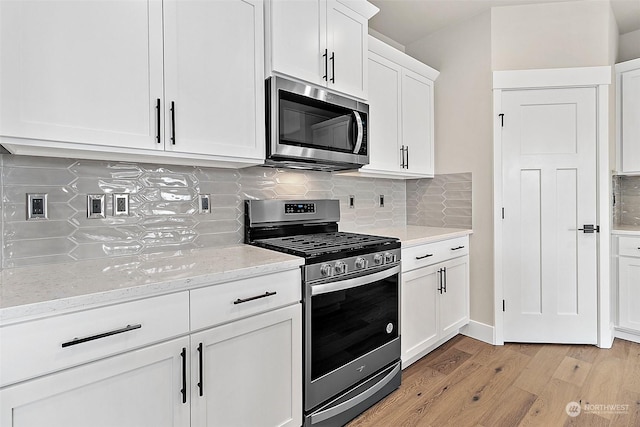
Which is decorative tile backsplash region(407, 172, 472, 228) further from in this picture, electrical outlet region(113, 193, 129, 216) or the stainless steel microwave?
electrical outlet region(113, 193, 129, 216)

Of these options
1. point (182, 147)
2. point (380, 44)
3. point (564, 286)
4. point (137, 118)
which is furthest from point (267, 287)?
point (564, 286)

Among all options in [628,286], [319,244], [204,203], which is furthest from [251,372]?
[628,286]

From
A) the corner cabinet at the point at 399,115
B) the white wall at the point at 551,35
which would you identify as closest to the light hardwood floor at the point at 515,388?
the corner cabinet at the point at 399,115

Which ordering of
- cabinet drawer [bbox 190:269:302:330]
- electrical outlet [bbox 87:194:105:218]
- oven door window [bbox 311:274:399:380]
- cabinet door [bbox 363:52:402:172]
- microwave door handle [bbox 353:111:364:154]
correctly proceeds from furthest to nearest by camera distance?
cabinet door [bbox 363:52:402:172], microwave door handle [bbox 353:111:364:154], oven door window [bbox 311:274:399:380], electrical outlet [bbox 87:194:105:218], cabinet drawer [bbox 190:269:302:330]

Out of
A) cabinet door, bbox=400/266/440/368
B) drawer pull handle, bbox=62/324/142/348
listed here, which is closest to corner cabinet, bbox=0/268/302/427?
drawer pull handle, bbox=62/324/142/348

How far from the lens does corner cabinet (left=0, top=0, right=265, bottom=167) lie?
116 centimetres

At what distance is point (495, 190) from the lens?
8.93ft

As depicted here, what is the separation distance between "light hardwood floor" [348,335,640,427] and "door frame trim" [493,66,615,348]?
279 millimetres

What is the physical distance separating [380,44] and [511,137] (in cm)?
131

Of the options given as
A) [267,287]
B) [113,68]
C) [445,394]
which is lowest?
[445,394]

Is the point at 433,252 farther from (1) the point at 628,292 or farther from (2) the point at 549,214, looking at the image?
(1) the point at 628,292

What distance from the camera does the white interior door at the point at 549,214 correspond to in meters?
2.62

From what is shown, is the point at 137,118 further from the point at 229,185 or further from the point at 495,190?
the point at 495,190

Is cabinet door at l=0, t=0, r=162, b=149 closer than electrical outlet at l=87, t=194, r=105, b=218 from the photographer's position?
Yes
